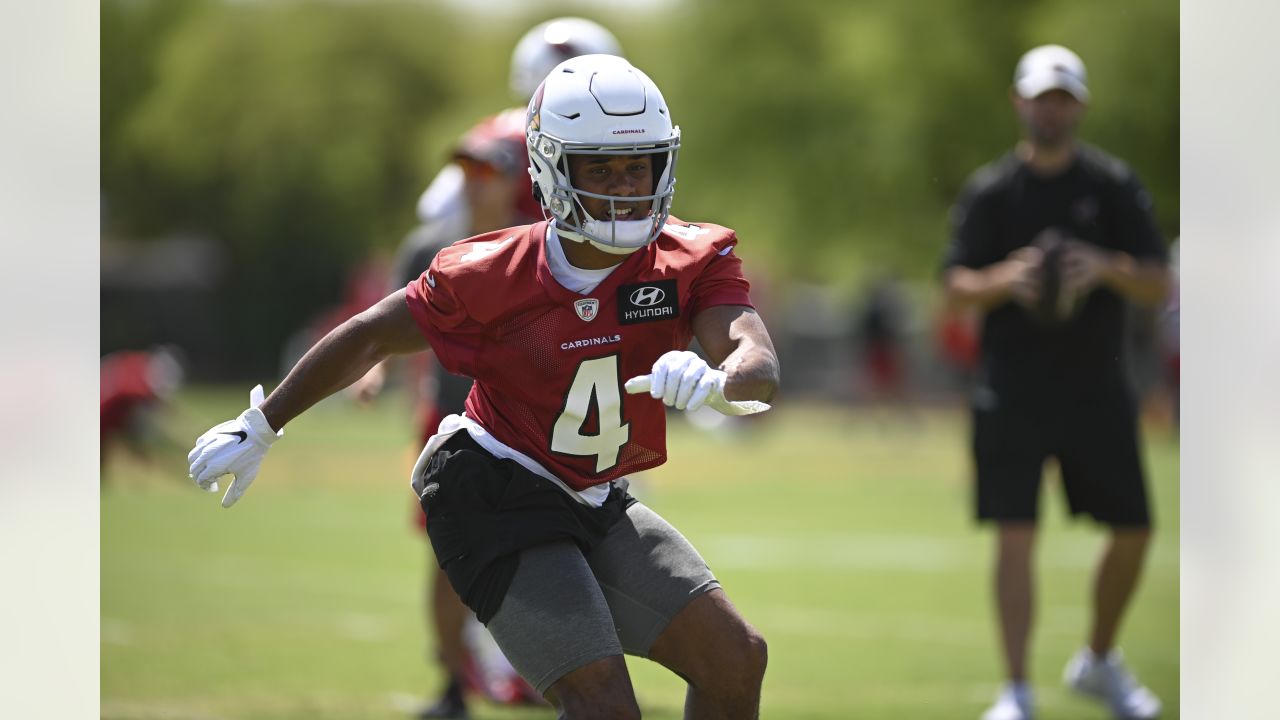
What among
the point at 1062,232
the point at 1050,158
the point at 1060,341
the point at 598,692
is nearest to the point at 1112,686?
the point at 1060,341

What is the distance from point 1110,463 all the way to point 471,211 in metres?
2.53

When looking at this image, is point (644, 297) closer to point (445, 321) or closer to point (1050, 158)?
point (445, 321)

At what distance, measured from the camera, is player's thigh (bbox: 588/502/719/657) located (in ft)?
12.0

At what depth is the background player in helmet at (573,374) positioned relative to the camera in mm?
3557

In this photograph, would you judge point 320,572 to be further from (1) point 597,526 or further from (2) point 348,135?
(2) point 348,135

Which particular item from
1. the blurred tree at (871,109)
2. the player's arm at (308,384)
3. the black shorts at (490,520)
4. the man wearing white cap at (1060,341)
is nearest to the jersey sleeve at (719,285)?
the black shorts at (490,520)

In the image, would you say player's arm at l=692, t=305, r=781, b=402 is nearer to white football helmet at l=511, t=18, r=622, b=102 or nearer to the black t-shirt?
white football helmet at l=511, t=18, r=622, b=102

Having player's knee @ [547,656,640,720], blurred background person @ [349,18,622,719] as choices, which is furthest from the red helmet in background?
player's knee @ [547,656,640,720]

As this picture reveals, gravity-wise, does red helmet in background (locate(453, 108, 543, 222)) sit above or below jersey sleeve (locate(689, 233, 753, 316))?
above

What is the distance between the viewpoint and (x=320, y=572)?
9.71 meters

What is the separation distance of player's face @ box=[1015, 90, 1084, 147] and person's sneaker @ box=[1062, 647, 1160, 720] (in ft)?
6.34

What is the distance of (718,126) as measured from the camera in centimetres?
2886

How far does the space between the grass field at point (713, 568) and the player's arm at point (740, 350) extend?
2489mm
